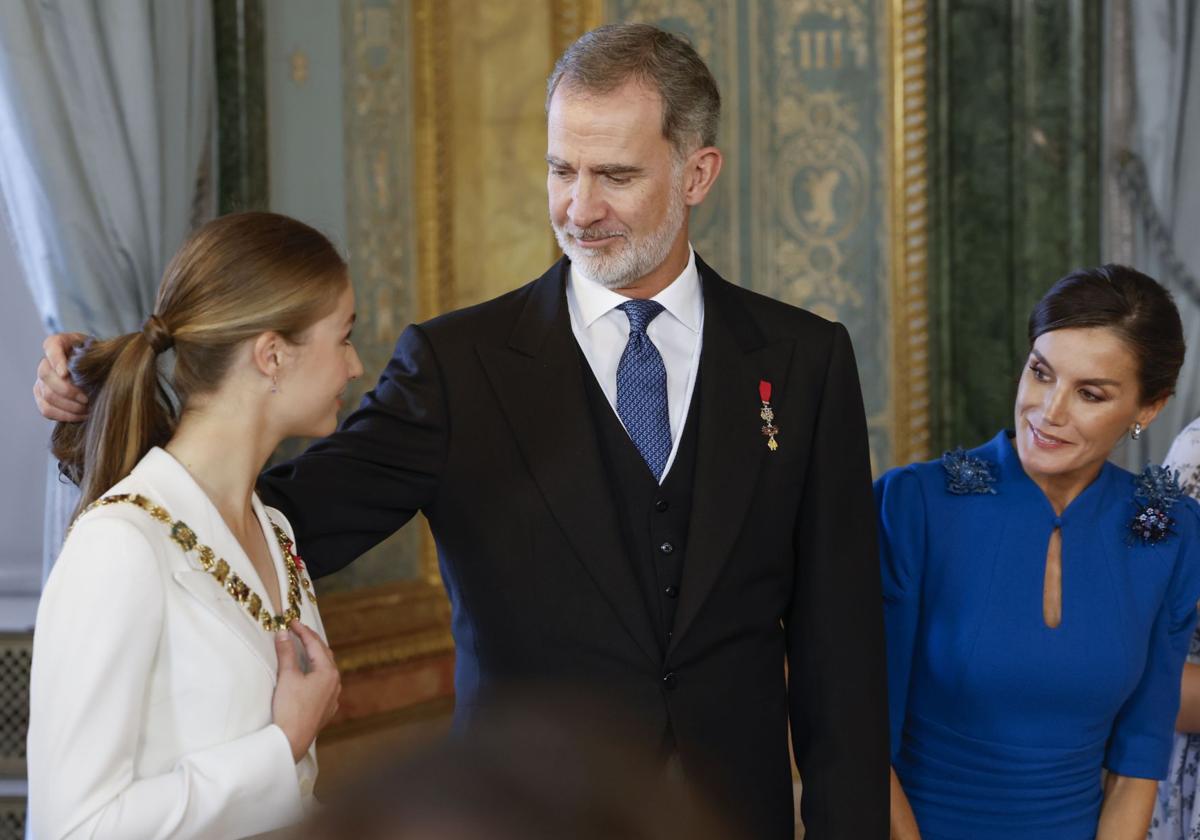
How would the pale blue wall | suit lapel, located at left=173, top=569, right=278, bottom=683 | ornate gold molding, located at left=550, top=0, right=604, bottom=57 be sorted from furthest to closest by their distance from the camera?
ornate gold molding, located at left=550, top=0, right=604, bottom=57, the pale blue wall, suit lapel, located at left=173, top=569, right=278, bottom=683

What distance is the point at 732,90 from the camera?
15.9 ft

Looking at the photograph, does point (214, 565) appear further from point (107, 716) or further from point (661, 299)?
point (661, 299)

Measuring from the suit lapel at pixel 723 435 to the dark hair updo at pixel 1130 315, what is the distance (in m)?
0.60

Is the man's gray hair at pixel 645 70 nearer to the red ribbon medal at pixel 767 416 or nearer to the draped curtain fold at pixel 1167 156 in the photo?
the red ribbon medal at pixel 767 416

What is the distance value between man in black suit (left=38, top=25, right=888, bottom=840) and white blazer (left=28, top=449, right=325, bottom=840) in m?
0.41

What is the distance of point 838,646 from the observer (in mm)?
2125

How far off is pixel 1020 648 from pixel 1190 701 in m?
0.55

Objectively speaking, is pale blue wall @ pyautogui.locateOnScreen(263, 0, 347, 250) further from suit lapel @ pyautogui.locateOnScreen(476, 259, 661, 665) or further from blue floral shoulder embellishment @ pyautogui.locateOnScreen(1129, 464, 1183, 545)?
blue floral shoulder embellishment @ pyautogui.locateOnScreen(1129, 464, 1183, 545)

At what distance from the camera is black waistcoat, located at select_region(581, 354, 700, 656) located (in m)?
2.06

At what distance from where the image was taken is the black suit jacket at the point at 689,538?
6.67 feet

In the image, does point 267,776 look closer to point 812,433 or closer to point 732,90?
point 812,433

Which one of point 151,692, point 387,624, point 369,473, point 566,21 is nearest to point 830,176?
point 566,21

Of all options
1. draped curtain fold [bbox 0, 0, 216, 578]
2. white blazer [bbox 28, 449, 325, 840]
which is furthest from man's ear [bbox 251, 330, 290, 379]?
draped curtain fold [bbox 0, 0, 216, 578]

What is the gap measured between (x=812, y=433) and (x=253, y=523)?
0.84m
